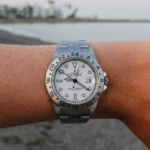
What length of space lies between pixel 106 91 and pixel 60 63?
168 millimetres

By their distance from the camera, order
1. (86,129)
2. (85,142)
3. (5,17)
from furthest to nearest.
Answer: (5,17) → (86,129) → (85,142)

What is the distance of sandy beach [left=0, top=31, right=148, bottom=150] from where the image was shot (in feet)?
7.23

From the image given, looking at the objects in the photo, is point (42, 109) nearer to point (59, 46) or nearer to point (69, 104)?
point (69, 104)

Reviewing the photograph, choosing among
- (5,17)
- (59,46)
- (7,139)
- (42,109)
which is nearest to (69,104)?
(42,109)

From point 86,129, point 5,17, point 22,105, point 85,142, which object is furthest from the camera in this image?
point 5,17

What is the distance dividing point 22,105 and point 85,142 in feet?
3.94

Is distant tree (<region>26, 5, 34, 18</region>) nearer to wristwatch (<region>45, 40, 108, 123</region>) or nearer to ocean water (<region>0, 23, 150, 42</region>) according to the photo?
ocean water (<region>0, 23, 150, 42</region>)

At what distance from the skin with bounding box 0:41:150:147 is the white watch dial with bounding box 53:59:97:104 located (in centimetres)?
4

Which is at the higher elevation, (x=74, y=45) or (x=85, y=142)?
(x=74, y=45)

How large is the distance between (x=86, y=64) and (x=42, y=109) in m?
0.19

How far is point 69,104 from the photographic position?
3.67ft

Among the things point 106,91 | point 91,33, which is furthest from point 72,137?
point 91,33

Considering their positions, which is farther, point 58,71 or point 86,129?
point 86,129

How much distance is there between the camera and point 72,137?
236 centimetres
